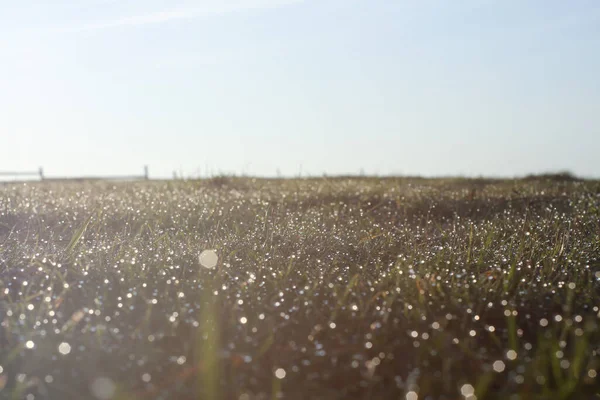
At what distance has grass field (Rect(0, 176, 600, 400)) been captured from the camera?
198 cm

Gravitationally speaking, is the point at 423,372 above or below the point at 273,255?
below

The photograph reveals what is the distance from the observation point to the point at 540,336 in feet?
7.37

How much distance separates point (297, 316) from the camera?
2.57m

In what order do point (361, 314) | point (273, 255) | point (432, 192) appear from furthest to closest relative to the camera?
point (432, 192) < point (273, 255) < point (361, 314)

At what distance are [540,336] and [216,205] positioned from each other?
4101 millimetres

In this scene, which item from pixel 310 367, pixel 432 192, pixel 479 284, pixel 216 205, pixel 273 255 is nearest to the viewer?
pixel 310 367

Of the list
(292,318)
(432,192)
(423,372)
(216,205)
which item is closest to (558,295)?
(423,372)

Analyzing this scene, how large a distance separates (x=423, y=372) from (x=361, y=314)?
512 mm

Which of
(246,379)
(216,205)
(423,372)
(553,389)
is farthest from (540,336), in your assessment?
(216,205)

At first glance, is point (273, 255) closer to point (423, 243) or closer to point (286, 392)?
point (423, 243)

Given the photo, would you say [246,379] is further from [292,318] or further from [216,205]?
[216,205]

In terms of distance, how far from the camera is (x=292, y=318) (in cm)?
254

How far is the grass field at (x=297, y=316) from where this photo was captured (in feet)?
6.50

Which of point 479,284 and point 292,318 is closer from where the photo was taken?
point 292,318
